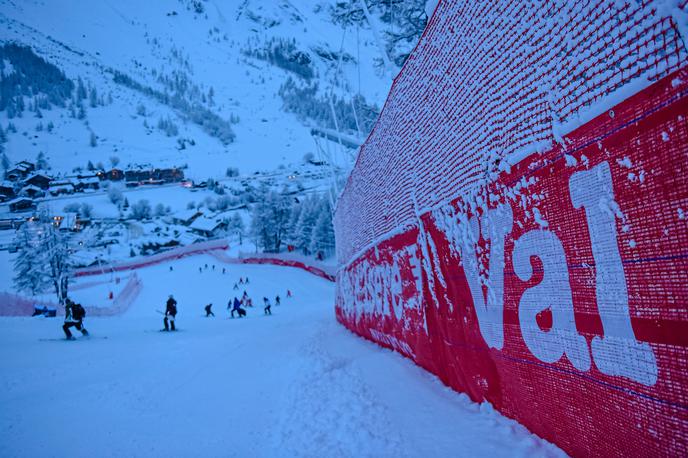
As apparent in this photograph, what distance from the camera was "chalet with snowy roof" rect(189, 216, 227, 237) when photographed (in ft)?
308

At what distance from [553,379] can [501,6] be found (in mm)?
2536

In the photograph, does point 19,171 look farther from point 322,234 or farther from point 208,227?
point 322,234

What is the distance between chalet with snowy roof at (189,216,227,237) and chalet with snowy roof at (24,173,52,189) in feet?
192

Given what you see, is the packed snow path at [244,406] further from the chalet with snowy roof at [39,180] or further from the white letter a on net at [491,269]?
the chalet with snowy roof at [39,180]

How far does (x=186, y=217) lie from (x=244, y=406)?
106770 mm

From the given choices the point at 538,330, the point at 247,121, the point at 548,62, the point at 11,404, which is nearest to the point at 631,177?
the point at 548,62

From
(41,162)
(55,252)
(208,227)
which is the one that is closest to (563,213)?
(55,252)

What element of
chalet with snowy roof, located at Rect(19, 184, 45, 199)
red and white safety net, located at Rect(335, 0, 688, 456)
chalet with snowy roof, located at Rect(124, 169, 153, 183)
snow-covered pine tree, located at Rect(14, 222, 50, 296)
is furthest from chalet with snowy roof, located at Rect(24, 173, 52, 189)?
red and white safety net, located at Rect(335, 0, 688, 456)

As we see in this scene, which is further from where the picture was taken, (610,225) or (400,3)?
(400,3)

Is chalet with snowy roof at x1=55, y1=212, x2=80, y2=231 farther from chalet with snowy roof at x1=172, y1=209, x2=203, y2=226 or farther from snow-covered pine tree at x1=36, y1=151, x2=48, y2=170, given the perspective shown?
snow-covered pine tree at x1=36, y1=151, x2=48, y2=170

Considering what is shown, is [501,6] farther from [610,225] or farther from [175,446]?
[175,446]

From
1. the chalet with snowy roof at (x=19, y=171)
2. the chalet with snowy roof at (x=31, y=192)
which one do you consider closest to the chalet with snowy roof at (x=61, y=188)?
the chalet with snowy roof at (x=31, y=192)

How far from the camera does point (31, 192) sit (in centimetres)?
11150

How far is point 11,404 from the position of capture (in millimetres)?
5098
